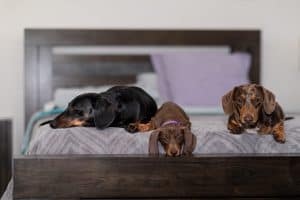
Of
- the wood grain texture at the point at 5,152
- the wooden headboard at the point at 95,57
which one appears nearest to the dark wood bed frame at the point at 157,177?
the wood grain texture at the point at 5,152

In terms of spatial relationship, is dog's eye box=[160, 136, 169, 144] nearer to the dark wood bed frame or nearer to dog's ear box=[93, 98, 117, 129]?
the dark wood bed frame

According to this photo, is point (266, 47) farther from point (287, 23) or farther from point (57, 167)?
point (57, 167)

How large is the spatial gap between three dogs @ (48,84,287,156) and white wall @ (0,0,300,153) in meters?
1.69

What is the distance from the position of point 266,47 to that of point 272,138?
6.76 feet

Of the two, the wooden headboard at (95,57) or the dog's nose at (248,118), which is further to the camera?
the wooden headboard at (95,57)

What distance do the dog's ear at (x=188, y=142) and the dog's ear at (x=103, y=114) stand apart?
10.5 inches

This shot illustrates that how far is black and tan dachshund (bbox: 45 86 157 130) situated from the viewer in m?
1.74

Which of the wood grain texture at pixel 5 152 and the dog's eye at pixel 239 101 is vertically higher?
the dog's eye at pixel 239 101

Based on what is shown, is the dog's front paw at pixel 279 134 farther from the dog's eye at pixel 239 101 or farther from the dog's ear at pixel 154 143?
the dog's ear at pixel 154 143

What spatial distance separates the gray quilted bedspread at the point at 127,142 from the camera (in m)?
1.69

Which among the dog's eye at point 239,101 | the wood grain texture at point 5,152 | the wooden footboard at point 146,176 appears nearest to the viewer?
the wooden footboard at point 146,176

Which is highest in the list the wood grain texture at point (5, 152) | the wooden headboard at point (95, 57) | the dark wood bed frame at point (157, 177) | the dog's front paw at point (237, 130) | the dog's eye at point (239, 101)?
the wooden headboard at point (95, 57)

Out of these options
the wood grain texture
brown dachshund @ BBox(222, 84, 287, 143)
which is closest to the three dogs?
brown dachshund @ BBox(222, 84, 287, 143)

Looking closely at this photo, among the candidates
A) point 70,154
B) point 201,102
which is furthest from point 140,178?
point 201,102
